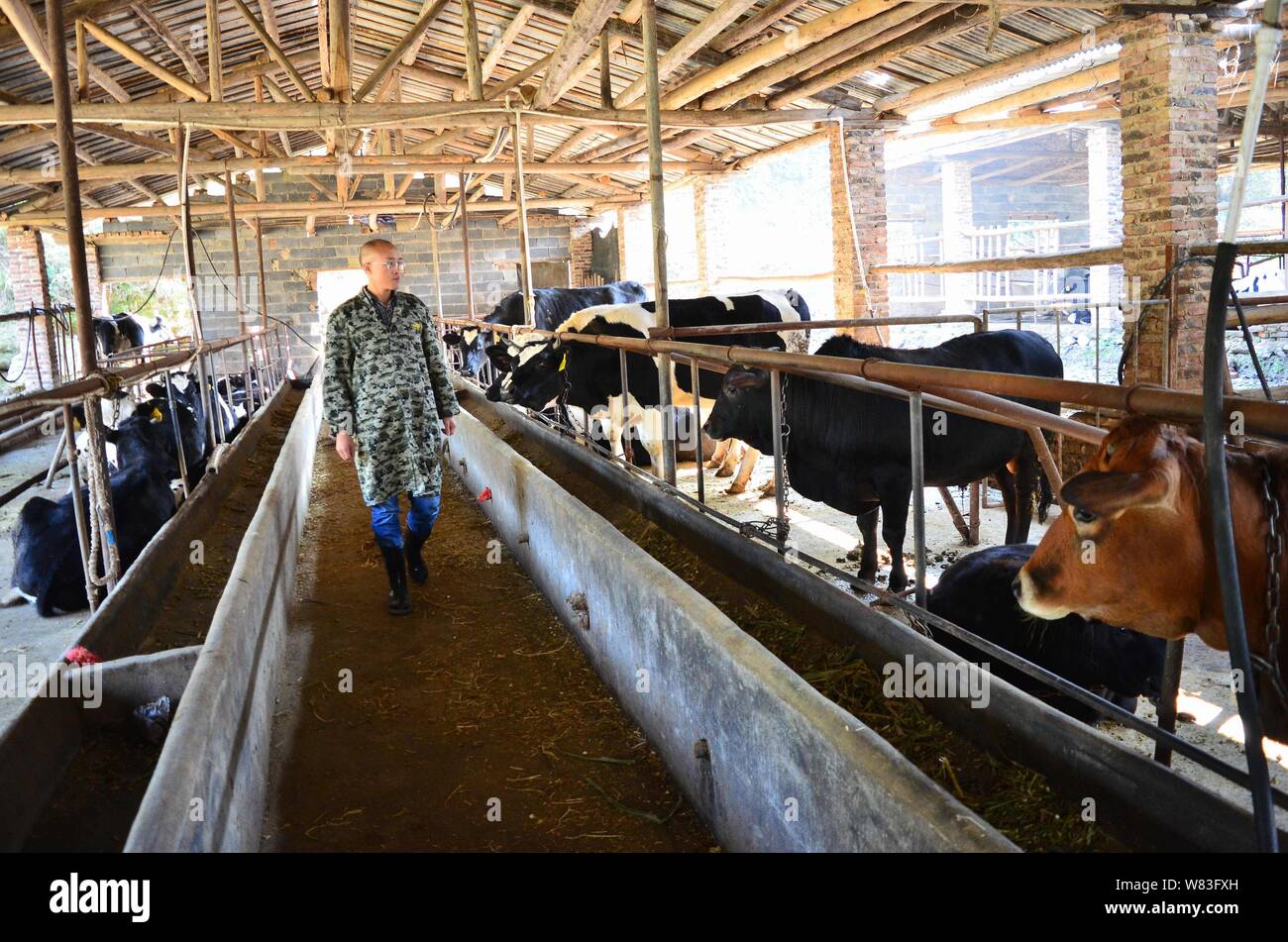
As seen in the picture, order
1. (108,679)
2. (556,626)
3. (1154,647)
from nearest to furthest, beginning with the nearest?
1. (108,679)
2. (1154,647)
3. (556,626)

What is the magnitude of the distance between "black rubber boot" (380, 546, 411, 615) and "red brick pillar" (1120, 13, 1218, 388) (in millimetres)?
5946

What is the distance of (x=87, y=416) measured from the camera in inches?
177

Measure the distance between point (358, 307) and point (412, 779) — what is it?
2.51 metres

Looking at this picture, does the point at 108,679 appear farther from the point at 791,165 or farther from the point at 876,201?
the point at 791,165

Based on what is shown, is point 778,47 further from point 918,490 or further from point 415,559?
point 918,490

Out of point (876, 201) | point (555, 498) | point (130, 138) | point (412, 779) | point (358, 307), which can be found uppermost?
point (130, 138)

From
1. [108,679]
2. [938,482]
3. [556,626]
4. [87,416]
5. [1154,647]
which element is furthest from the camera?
[938,482]

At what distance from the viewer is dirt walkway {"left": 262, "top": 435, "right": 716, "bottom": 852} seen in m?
3.24

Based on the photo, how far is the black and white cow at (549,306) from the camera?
53.0 feet

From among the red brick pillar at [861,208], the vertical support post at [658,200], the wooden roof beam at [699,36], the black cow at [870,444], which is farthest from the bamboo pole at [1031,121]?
the vertical support post at [658,200]

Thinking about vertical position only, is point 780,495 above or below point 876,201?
below

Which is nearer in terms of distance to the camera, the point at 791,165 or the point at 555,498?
the point at 555,498

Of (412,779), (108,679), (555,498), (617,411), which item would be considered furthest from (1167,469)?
(617,411)

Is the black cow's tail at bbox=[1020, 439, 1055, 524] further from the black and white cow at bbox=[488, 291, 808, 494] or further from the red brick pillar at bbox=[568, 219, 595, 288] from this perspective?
the red brick pillar at bbox=[568, 219, 595, 288]
